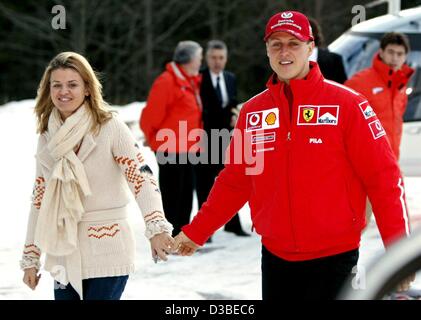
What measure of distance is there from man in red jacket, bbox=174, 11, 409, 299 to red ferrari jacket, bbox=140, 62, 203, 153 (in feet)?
12.5

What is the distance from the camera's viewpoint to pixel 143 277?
6.47 meters

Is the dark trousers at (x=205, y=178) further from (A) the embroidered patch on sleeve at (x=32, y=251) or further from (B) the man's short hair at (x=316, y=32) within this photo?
(A) the embroidered patch on sleeve at (x=32, y=251)

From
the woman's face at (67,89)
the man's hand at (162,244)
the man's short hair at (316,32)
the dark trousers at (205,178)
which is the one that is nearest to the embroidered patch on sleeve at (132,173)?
the man's hand at (162,244)

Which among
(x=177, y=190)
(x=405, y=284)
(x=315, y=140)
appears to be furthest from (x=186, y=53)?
(x=405, y=284)

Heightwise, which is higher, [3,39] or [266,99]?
[3,39]

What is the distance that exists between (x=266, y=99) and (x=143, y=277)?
3.21 m

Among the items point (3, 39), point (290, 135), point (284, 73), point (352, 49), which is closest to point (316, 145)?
point (290, 135)

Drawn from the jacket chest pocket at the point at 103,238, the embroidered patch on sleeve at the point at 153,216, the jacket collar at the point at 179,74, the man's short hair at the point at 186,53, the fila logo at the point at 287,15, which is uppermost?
the man's short hair at the point at 186,53

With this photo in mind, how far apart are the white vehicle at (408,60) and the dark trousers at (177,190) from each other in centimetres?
221

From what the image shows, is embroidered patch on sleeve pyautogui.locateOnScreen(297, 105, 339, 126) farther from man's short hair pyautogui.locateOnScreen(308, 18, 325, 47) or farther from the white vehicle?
the white vehicle

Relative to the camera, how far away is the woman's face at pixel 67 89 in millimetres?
3893

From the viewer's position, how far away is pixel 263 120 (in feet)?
11.4

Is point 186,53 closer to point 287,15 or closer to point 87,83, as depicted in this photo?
point 87,83
